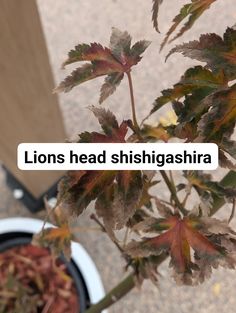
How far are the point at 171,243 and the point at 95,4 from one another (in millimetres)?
833

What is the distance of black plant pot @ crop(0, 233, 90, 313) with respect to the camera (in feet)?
2.26

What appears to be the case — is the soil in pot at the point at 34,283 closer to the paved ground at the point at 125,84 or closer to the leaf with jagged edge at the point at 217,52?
the paved ground at the point at 125,84

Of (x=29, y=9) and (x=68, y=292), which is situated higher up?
(x=29, y=9)

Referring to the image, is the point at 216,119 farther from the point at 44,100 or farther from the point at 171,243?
the point at 44,100

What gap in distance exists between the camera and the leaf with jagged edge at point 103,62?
1.14ft

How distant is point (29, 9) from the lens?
1.81 ft

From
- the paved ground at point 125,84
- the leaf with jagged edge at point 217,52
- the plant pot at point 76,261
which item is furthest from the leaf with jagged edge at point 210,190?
the paved ground at point 125,84

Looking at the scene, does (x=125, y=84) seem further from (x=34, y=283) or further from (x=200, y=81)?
(x=200, y=81)

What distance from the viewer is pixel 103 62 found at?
0.35 metres

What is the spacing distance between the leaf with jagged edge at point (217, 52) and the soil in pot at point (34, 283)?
1.47ft

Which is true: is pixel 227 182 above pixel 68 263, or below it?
above

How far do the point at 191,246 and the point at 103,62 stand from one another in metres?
0.14

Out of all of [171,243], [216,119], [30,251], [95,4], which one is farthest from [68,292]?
[95,4]

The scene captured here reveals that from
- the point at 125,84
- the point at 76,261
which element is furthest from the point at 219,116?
the point at 125,84
